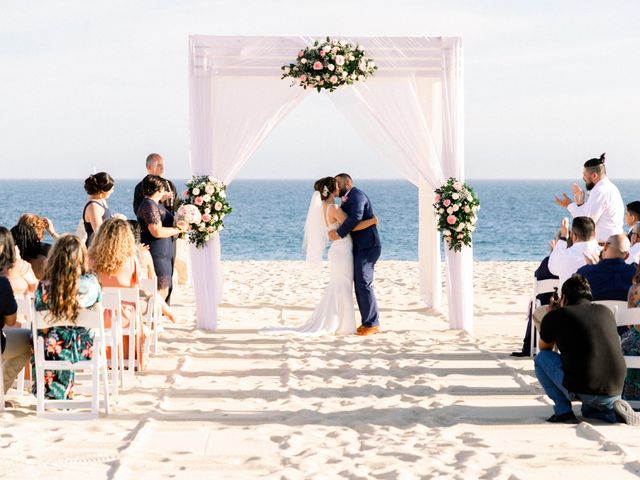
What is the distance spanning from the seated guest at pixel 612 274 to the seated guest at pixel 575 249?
1.75 feet

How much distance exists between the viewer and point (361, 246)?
10.2m

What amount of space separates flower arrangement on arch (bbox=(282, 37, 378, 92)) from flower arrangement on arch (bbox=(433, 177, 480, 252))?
144cm

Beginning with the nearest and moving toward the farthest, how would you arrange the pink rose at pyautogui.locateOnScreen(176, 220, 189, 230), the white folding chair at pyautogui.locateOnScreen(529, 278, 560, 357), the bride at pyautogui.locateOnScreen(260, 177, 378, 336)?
the white folding chair at pyautogui.locateOnScreen(529, 278, 560, 357) → the pink rose at pyautogui.locateOnScreen(176, 220, 189, 230) → the bride at pyautogui.locateOnScreen(260, 177, 378, 336)

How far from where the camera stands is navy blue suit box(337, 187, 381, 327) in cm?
1009

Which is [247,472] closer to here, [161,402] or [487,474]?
[487,474]

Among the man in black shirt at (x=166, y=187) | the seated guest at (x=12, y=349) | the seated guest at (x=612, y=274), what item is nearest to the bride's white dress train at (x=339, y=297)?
the man in black shirt at (x=166, y=187)

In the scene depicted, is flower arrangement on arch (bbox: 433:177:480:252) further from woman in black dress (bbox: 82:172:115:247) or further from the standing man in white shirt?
woman in black dress (bbox: 82:172:115:247)

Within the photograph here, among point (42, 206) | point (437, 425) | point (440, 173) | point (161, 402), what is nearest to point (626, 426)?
point (437, 425)

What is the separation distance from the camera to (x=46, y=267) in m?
6.30

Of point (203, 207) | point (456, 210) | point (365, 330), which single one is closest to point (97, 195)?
point (203, 207)

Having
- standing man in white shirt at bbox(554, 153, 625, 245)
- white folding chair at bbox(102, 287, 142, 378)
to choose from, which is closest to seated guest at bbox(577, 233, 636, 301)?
standing man in white shirt at bbox(554, 153, 625, 245)

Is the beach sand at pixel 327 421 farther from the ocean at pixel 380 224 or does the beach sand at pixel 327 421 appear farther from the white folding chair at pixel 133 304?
the ocean at pixel 380 224

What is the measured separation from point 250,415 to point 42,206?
217ft

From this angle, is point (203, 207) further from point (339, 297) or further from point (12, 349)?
point (12, 349)
